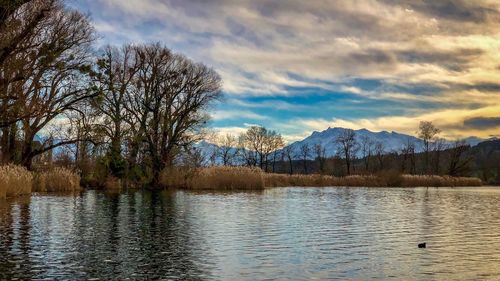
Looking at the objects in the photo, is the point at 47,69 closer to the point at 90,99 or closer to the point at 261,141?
the point at 90,99

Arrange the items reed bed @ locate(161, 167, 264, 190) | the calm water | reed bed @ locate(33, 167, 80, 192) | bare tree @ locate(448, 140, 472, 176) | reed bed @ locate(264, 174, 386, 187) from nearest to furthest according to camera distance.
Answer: the calm water
reed bed @ locate(33, 167, 80, 192)
reed bed @ locate(161, 167, 264, 190)
reed bed @ locate(264, 174, 386, 187)
bare tree @ locate(448, 140, 472, 176)

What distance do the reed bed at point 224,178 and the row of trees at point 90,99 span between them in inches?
194

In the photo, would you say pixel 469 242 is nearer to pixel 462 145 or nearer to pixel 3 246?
pixel 3 246

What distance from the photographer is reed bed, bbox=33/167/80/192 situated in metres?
36.8

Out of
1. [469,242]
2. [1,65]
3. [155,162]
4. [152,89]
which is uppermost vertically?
[152,89]

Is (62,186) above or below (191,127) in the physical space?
below

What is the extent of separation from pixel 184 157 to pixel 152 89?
323 inches

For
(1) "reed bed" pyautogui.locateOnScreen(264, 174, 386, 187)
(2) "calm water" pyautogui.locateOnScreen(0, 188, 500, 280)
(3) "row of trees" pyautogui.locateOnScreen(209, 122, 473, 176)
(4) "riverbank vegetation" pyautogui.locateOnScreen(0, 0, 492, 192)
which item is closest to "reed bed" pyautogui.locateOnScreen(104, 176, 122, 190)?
(4) "riverbank vegetation" pyautogui.locateOnScreen(0, 0, 492, 192)

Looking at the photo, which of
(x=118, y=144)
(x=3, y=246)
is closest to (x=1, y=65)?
(x=3, y=246)

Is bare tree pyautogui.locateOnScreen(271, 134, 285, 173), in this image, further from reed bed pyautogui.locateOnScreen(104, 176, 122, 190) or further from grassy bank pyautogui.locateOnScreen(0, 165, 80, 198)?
grassy bank pyautogui.locateOnScreen(0, 165, 80, 198)

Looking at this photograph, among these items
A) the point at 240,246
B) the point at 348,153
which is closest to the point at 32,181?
the point at 240,246

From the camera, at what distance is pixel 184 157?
5084 cm

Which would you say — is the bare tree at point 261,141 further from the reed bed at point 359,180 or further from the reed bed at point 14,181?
the reed bed at point 14,181

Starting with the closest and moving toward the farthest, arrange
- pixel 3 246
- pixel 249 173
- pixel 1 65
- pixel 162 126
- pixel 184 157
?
pixel 3 246 < pixel 1 65 < pixel 249 173 < pixel 184 157 < pixel 162 126
